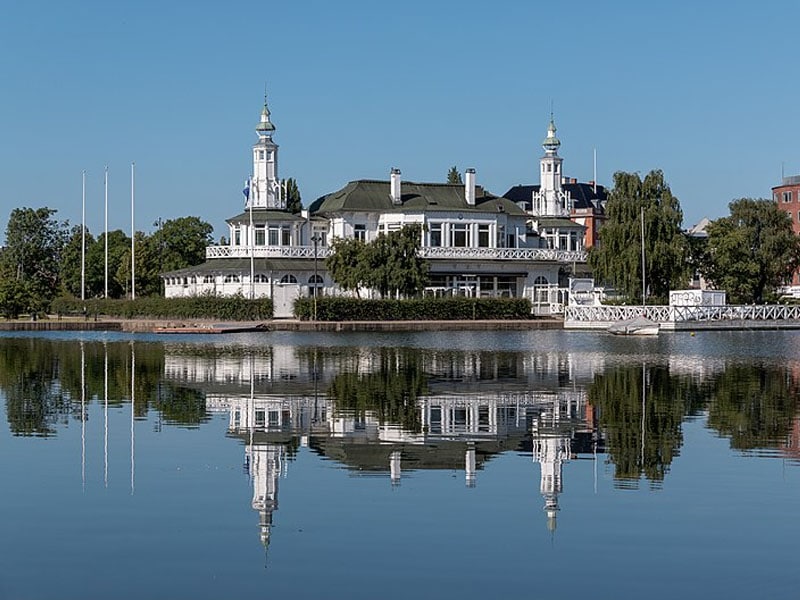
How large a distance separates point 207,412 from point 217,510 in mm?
11213

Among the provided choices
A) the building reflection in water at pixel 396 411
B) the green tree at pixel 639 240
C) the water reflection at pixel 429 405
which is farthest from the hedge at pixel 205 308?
the building reflection in water at pixel 396 411

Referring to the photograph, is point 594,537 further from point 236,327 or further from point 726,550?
point 236,327

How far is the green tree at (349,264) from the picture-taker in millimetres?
84500

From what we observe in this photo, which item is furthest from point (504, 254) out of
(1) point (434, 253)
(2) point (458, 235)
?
(1) point (434, 253)

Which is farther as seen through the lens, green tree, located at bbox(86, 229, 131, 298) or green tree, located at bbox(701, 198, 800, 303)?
green tree, located at bbox(86, 229, 131, 298)

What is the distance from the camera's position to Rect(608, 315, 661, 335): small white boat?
67875mm

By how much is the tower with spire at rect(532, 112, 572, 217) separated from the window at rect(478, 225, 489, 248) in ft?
28.6

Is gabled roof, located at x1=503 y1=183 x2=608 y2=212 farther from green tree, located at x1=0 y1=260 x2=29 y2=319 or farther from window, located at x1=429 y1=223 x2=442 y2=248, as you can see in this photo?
green tree, located at x1=0 y1=260 x2=29 y2=319

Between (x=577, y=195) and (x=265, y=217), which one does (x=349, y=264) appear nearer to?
A: (x=265, y=217)

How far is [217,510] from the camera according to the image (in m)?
14.7

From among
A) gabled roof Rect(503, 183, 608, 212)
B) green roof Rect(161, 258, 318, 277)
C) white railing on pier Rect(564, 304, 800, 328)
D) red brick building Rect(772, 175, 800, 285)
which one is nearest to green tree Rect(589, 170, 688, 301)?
white railing on pier Rect(564, 304, 800, 328)

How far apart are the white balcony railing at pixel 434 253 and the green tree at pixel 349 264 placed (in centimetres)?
422

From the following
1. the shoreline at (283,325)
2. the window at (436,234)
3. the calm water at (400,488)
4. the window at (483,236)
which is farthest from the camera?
the window at (483,236)

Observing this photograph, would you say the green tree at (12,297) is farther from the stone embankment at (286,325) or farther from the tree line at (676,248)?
the tree line at (676,248)
